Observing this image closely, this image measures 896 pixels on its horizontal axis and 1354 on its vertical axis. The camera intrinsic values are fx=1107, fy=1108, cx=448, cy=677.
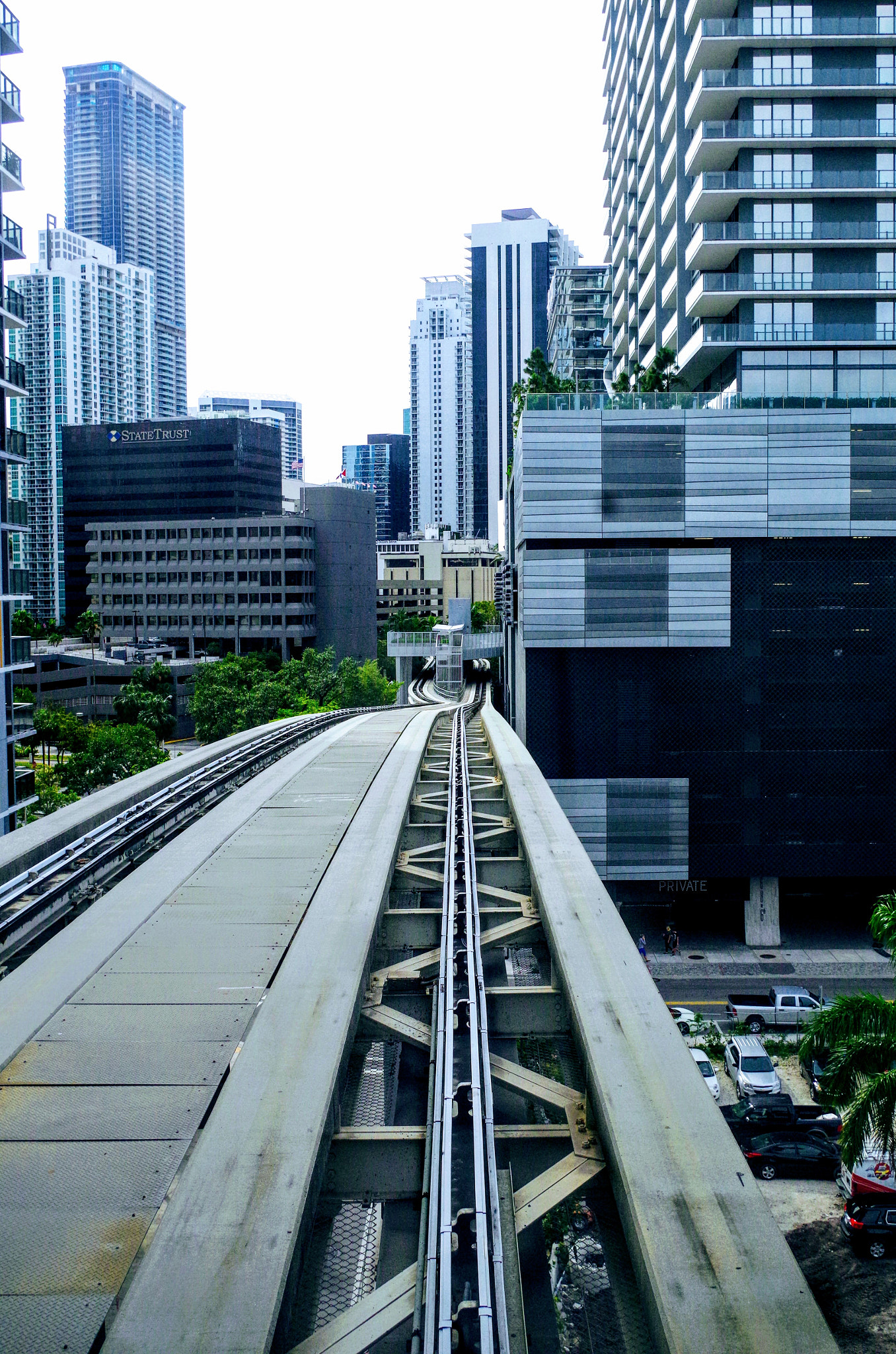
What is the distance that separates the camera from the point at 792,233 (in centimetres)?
4747

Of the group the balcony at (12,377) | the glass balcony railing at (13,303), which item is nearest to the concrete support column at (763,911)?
the balcony at (12,377)

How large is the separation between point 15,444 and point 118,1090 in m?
35.9

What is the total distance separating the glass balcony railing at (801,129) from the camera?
46.8 meters

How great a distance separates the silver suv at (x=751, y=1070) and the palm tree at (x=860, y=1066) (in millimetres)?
9169

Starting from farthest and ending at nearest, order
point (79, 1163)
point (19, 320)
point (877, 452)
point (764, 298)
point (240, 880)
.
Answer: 1. point (764, 298)
2. point (877, 452)
3. point (19, 320)
4. point (240, 880)
5. point (79, 1163)

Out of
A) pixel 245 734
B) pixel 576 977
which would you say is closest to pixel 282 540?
pixel 245 734

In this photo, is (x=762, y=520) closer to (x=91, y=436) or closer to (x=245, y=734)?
(x=245, y=734)

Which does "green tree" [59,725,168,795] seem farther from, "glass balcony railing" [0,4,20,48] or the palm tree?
the palm tree

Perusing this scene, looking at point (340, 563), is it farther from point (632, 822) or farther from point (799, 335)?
point (632, 822)

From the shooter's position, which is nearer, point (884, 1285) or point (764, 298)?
point (884, 1285)

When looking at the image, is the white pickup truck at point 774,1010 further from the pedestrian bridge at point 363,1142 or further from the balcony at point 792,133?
the balcony at point 792,133

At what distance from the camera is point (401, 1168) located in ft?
23.2

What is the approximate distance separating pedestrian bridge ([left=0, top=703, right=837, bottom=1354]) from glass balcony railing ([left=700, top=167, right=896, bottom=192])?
4325 cm

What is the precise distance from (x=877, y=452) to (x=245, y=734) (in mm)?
28942
